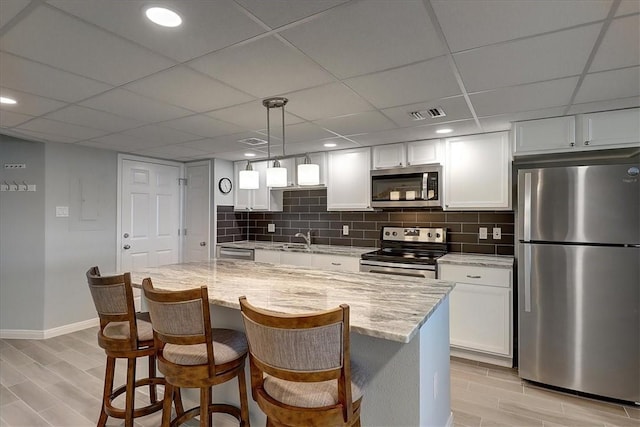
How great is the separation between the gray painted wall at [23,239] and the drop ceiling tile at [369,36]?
12.2ft

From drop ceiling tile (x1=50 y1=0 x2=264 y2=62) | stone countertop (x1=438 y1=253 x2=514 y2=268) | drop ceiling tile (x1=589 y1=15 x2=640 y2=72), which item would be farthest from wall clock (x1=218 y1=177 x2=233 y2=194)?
drop ceiling tile (x1=589 y1=15 x2=640 y2=72)

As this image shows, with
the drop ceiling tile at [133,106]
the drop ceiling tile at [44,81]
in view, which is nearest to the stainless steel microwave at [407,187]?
the drop ceiling tile at [133,106]

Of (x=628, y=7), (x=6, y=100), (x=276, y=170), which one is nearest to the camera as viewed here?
(x=628, y=7)

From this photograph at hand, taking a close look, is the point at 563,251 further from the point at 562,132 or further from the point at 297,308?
the point at 297,308

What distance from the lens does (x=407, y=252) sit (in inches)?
152

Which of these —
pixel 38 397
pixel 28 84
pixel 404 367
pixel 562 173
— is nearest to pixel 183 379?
pixel 404 367

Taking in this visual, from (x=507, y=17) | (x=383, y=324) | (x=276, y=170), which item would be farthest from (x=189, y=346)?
(x=507, y=17)

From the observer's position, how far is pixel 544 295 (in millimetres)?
2639

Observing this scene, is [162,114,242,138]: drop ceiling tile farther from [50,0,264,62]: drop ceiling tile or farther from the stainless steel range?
the stainless steel range

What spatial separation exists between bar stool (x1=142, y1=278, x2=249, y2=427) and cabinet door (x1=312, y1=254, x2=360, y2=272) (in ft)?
6.99

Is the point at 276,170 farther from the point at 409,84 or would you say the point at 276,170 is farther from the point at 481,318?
the point at 481,318

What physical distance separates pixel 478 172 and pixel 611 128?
1.05 meters

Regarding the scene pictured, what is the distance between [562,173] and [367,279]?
171cm

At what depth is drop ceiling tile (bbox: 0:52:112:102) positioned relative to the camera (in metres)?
1.85
